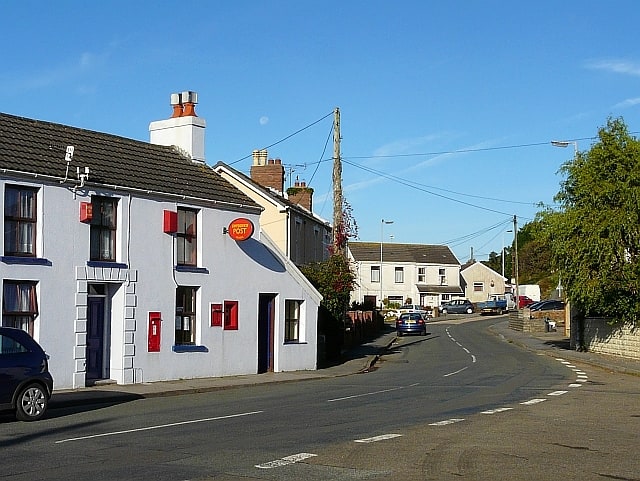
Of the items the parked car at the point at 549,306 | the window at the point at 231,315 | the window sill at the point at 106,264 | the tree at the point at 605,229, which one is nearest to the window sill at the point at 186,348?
the window at the point at 231,315

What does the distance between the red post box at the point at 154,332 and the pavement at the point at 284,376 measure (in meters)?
0.94

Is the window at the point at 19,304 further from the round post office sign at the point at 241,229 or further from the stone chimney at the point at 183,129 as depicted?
the stone chimney at the point at 183,129

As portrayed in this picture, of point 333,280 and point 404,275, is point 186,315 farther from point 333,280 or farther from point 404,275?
point 404,275

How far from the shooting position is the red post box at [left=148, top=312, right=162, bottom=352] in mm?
23344

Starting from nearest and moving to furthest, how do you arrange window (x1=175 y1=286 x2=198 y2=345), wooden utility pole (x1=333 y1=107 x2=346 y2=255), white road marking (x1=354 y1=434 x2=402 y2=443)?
white road marking (x1=354 y1=434 x2=402 y2=443) → window (x1=175 y1=286 x2=198 y2=345) → wooden utility pole (x1=333 y1=107 x2=346 y2=255)

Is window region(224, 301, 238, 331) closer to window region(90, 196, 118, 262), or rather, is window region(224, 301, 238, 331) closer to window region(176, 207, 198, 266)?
window region(176, 207, 198, 266)

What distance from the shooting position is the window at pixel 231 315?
25859mm

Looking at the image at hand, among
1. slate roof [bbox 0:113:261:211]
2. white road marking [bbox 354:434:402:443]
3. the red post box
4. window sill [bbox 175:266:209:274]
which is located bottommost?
white road marking [bbox 354:434:402:443]

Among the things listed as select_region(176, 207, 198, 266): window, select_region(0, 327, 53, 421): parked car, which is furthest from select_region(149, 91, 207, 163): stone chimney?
select_region(0, 327, 53, 421): parked car

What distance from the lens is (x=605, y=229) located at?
33812 millimetres

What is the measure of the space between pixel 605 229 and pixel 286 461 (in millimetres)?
25880

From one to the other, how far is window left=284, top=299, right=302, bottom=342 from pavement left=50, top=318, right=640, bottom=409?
125 centimetres

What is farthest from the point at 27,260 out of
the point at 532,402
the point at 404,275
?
the point at 404,275

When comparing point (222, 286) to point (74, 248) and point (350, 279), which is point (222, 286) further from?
point (350, 279)
